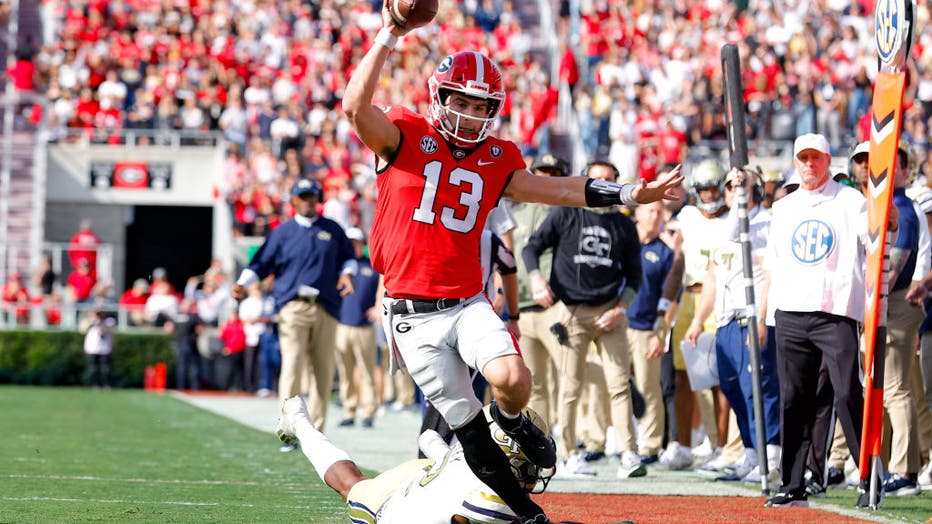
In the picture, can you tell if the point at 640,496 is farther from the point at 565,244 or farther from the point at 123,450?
the point at 123,450

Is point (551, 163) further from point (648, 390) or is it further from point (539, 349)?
point (648, 390)

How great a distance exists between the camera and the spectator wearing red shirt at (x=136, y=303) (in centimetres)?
2530

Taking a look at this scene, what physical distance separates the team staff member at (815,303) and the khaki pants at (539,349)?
8.33 feet

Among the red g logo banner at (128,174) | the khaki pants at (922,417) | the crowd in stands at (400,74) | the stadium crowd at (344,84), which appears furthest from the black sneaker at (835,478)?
the red g logo banner at (128,174)

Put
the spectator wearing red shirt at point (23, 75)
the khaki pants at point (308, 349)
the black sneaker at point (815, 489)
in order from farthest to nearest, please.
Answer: the spectator wearing red shirt at point (23, 75) → the khaki pants at point (308, 349) → the black sneaker at point (815, 489)

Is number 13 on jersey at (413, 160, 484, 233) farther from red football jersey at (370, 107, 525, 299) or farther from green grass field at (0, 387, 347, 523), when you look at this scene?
green grass field at (0, 387, 347, 523)

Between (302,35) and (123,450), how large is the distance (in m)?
18.2

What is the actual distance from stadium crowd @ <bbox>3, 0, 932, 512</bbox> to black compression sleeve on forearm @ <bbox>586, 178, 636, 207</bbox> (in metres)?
13.9

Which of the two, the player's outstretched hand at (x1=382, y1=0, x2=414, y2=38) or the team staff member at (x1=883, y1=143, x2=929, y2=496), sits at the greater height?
the player's outstretched hand at (x1=382, y1=0, x2=414, y2=38)

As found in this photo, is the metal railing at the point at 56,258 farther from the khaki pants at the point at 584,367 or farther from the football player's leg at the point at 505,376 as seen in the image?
the football player's leg at the point at 505,376

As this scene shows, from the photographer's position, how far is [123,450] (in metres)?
11.4

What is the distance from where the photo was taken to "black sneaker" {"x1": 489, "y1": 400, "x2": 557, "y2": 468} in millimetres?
5922

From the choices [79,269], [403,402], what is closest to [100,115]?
[79,269]

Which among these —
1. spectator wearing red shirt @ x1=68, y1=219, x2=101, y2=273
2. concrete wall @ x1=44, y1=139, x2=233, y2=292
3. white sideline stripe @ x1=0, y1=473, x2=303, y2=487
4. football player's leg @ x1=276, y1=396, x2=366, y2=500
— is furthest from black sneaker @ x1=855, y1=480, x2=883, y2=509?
concrete wall @ x1=44, y1=139, x2=233, y2=292
